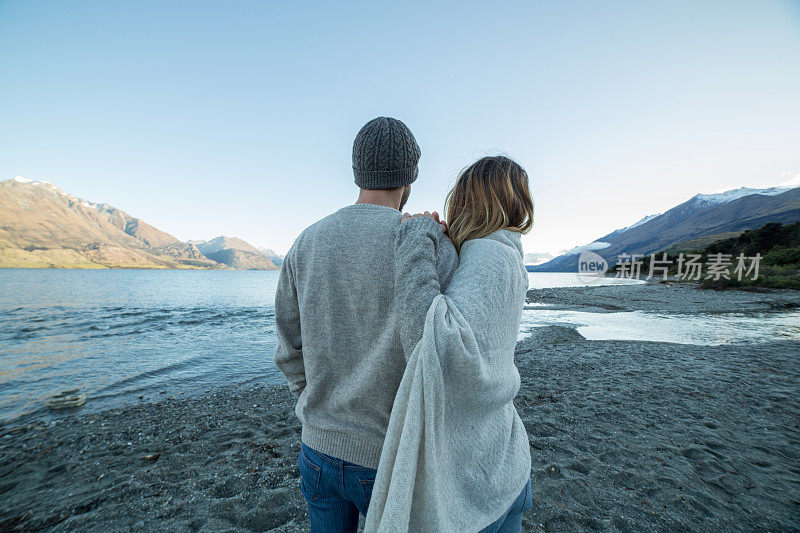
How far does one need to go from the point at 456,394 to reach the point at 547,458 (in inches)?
165

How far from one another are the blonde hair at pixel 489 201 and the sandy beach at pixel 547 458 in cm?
328

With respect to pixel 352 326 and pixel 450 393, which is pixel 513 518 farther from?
pixel 352 326

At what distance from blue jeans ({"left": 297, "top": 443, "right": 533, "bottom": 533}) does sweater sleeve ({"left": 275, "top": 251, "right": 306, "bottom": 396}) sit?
0.37 metres

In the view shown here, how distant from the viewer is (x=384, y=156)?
4.89 ft

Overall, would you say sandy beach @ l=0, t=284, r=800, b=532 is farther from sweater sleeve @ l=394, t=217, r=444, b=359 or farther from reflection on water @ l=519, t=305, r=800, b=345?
reflection on water @ l=519, t=305, r=800, b=345

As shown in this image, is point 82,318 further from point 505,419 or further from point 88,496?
point 505,419

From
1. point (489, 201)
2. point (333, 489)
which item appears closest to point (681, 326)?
point (489, 201)

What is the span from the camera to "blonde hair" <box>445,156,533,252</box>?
4.70ft

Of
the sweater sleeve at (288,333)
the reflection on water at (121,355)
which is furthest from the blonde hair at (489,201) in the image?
the reflection on water at (121,355)

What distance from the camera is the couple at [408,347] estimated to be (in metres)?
1.02

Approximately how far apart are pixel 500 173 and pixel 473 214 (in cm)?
24

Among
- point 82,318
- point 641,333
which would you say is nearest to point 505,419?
point 641,333

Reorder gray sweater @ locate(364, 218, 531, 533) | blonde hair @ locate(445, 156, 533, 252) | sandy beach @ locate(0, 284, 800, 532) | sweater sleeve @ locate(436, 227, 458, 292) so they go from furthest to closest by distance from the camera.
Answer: sandy beach @ locate(0, 284, 800, 532) < blonde hair @ locate(445, 156, 533, 252) < sweater sleeve @ locate(436, 227, 458, 292) < gray sweater @ locate(364, 218, 531, 533)

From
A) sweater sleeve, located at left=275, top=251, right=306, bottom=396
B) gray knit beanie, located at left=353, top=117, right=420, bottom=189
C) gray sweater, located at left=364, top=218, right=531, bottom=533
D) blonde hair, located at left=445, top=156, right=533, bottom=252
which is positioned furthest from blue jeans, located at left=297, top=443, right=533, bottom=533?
gray knit beanie, located at left=353, top=117, right=420, bottom=189
